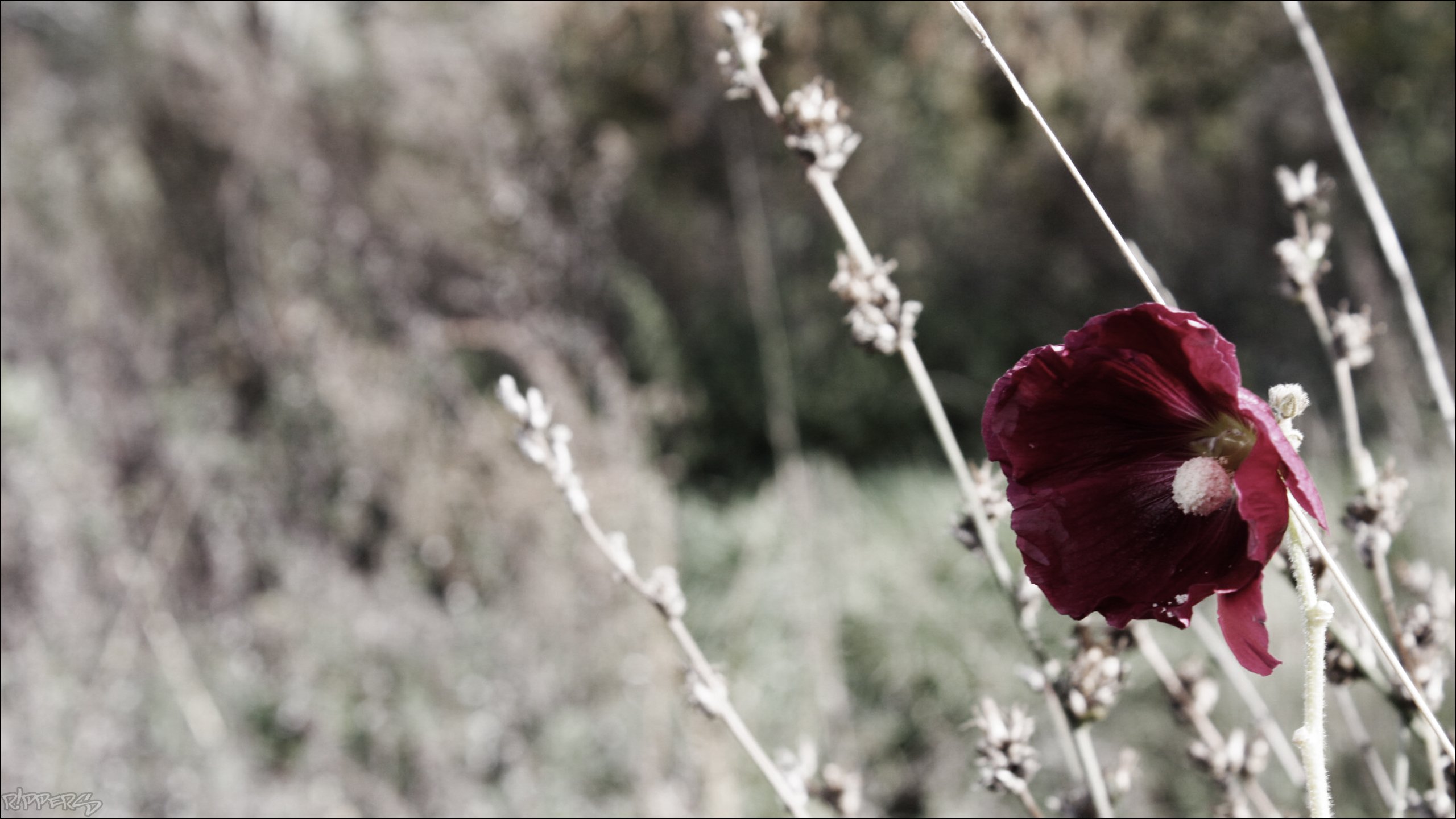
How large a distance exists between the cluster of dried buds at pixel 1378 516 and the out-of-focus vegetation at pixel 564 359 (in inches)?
55.9

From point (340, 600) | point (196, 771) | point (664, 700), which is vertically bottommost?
point (196, 771)

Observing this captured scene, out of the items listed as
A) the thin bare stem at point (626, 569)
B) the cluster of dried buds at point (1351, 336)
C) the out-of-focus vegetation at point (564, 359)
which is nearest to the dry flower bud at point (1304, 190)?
the cluster of dried buds at point (1351, 336)

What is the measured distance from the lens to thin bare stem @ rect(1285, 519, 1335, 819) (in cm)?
46

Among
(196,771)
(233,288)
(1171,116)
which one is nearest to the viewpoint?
(196,771)

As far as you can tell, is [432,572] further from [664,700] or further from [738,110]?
[738,110]

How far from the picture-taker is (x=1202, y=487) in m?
0.56

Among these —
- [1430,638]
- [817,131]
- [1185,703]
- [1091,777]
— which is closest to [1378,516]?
[1430,638]

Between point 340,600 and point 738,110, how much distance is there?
10.3 feet

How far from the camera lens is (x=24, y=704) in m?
2.90

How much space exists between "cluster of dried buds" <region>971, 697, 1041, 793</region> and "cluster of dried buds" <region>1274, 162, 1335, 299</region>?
44 cm

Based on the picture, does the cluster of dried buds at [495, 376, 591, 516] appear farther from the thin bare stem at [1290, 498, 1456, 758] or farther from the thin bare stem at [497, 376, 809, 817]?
the thin bare stem at [1290, 498, 1456, 758]

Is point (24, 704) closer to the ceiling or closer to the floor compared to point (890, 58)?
closer to the floor

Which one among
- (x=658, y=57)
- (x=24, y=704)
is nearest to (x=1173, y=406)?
(x=24, y=704)

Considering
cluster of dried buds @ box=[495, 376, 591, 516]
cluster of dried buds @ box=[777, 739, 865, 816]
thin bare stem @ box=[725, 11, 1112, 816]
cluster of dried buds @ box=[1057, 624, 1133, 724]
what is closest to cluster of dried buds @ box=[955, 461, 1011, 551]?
thin bare stem @ box=[725, 11, 1112, 816]
